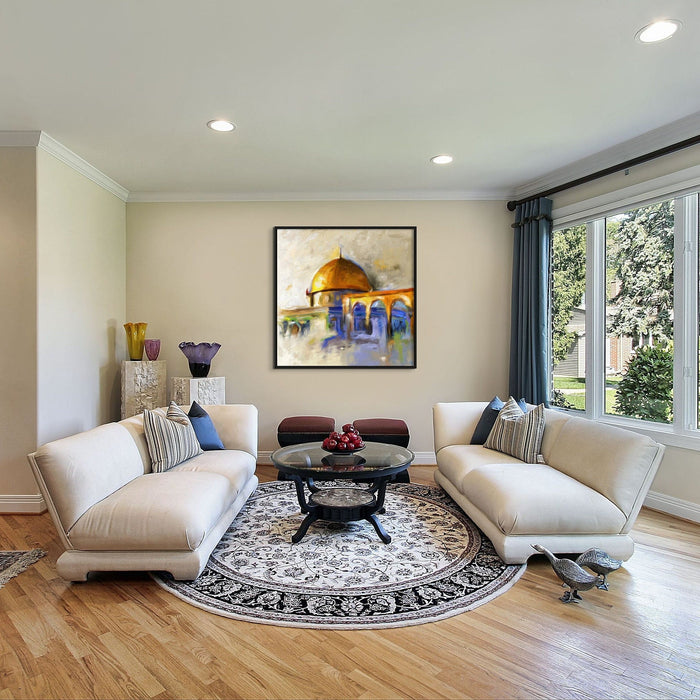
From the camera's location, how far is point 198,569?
2.64 meters

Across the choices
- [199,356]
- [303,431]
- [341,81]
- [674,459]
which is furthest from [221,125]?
[674,459]

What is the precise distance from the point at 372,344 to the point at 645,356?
8.12 ft

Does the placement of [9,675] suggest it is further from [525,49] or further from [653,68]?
[653,68]

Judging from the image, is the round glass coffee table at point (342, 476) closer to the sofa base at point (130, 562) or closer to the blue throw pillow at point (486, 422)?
the sofa base at point (130, 562)

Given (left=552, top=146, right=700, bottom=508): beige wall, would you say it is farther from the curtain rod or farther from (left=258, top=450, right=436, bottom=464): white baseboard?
(left=258, top=450, right=436, bottom=464): white baseboard

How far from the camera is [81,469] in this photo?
8.70 feet

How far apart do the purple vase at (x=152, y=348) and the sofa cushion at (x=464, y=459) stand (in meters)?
2.89

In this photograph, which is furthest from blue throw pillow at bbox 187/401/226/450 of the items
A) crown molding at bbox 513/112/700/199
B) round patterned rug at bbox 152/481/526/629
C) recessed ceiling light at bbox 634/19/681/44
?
crown molding at bbox 513/112/700/199

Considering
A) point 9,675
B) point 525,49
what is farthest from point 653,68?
point 9,675

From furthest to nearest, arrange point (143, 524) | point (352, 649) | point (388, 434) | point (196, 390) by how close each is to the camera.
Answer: point (196, 390) < point (388, 434) < point (143, 524) < point (352, 649)

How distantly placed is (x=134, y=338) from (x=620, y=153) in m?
4.62

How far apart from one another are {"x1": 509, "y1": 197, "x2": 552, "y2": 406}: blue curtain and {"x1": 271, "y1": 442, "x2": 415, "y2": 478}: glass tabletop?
1.89 meters

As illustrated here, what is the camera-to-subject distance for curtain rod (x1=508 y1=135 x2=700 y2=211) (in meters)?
3.63

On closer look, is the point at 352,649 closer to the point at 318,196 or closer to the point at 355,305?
the point at 355,305
